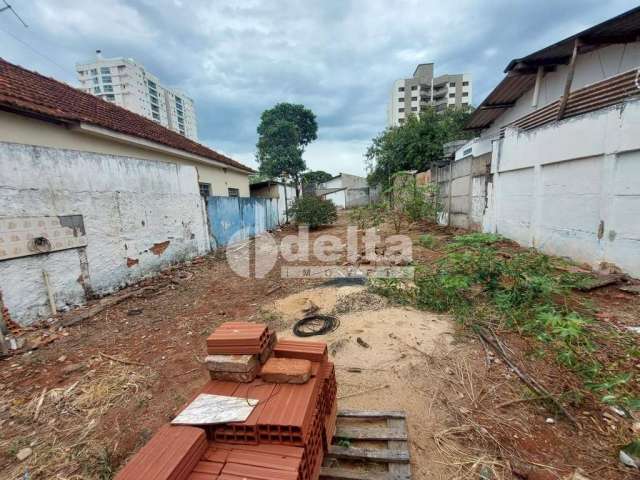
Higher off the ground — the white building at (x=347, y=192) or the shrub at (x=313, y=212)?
the white building at (x=347, y=192)

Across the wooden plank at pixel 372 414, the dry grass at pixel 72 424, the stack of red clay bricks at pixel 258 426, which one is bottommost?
the dry grass at pixel 72 424

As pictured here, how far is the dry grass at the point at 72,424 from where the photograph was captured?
177cm

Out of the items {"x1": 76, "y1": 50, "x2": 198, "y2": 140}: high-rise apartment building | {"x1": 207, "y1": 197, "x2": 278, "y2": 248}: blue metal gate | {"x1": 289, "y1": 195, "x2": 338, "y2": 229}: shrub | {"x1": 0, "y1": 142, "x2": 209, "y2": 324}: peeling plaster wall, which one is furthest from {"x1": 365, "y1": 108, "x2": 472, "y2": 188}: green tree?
{"x1": 76, "y1": 50, "x2": 198, "y2": 140}: high-rise apartment building

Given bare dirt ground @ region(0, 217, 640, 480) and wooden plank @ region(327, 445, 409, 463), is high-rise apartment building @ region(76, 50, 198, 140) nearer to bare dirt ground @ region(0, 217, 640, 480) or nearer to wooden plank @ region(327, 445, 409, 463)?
bare dirt ground @ region(0, 217, 640, 480)

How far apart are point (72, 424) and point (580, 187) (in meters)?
7.56

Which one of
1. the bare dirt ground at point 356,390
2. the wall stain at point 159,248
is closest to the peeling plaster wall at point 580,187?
the bare dirt ground at point 356,390

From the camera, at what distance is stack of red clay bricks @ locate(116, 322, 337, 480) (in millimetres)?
1157

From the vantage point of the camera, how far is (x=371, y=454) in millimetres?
1713

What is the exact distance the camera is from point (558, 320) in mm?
2619

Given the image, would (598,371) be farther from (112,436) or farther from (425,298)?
(112,436)

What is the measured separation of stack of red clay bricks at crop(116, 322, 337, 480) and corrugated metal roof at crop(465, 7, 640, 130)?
25.4 ft

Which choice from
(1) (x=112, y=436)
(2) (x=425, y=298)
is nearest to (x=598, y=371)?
(2) (x=425, y=298)

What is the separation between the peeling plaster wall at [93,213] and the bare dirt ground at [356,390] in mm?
785

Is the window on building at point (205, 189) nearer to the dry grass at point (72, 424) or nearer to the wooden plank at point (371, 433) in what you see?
the dry grass at point (72, 424)
